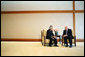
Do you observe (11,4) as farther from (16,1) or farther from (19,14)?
(19,14)

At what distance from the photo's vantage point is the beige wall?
8312 mm

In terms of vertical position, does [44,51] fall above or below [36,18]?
below

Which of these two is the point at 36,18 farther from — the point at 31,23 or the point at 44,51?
the point at 44,51

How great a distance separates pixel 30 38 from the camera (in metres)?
8.41

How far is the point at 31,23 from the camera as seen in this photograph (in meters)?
8.46

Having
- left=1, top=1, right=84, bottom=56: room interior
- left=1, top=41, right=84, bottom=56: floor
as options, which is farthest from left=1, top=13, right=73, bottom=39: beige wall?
left=1, top=41, right=84, bottom=56: floor

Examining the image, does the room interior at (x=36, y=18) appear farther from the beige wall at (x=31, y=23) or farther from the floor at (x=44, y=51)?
the floor at (x=44, y=51)

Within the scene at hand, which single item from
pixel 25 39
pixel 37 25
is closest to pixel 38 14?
pixel 37 25

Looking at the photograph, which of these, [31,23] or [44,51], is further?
[31,23]

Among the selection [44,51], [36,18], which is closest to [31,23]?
[36,18]

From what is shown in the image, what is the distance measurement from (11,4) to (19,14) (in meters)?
0.94

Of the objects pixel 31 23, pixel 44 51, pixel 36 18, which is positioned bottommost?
pixel 44 51

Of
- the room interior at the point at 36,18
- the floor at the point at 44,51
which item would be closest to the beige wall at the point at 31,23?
the room interior at the point at 36,18

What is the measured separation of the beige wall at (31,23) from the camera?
327 inches
